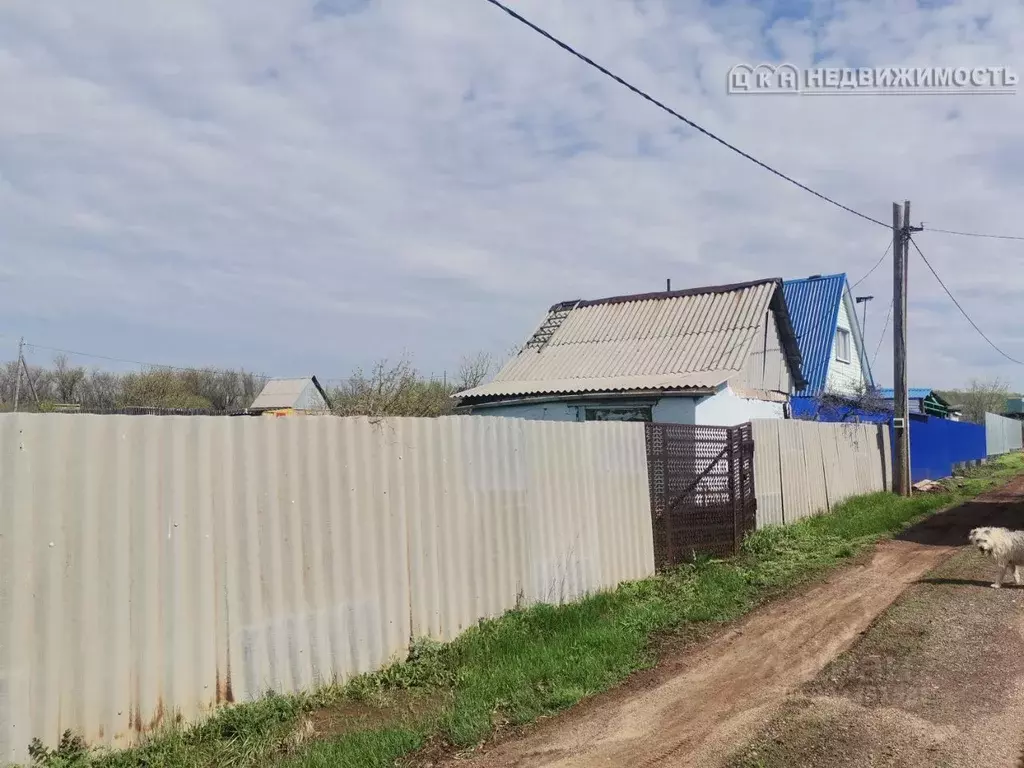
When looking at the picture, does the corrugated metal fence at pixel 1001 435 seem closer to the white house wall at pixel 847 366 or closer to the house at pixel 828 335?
the white house wall at pixel 847 366

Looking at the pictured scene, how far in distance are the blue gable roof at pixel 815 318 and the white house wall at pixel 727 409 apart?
25.7 feet

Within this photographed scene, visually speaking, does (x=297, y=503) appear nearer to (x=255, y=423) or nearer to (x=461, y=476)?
(x=255, y=423)

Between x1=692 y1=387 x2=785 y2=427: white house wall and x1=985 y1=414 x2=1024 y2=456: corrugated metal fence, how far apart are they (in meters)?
27.6

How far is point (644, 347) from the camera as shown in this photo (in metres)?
19.2

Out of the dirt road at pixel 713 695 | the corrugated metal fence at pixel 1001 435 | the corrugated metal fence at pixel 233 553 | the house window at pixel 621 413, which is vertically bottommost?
the corrugated metal fence at pixel 1001 435

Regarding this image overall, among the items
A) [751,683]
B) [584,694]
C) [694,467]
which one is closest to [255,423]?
[584,694]

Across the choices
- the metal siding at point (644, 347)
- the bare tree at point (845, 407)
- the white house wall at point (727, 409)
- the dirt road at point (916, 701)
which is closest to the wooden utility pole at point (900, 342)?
the bare tree at point (845, 407)

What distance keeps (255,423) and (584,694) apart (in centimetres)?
294

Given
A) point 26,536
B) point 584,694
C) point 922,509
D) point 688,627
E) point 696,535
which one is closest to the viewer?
point 26,536

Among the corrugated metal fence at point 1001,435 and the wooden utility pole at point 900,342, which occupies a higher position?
the wooden utility pole at point 900,342

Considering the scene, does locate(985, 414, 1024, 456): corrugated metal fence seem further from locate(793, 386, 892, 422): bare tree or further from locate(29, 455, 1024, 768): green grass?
locate(29, 455, 1024, 768): green grass

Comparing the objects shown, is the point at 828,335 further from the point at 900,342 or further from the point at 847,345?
the point at 900,342

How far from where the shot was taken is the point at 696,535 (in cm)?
984

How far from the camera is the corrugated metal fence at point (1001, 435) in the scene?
4153cm
